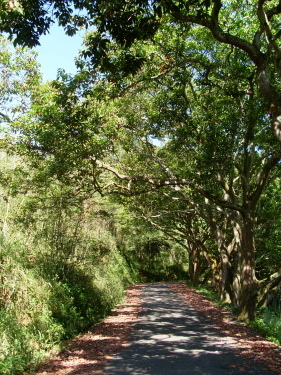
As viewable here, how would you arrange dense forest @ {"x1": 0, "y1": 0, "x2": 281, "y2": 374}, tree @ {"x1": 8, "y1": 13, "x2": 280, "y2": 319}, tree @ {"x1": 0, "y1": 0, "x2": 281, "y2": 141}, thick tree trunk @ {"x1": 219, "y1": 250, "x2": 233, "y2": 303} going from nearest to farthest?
tree @ {"x1": 0, "y1": 0, "x2": 281, "y2": 141} < dense forest @ {"x1": 0, "y1": 0, "x2": 281, "y2": 374} < tree @ {"x1": 8, "y1": 13, "x2": 280, "y2": 319} < thick tree trunk @ {"x1": 219, "y1": 250, "x2": 233, "y2": 303}

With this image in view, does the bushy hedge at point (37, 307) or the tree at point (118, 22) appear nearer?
the tree at point (118, 22)

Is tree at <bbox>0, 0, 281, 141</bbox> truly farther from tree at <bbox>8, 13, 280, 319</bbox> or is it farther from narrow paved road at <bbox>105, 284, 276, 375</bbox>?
narrow paved road at <bbox>105, 284, 276, 375</bbox>

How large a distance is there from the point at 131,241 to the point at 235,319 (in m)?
24.1

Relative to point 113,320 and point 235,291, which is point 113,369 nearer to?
point 113,320

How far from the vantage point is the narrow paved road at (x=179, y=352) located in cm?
627

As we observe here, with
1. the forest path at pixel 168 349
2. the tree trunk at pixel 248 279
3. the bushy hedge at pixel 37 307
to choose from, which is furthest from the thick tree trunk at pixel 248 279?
the bushy hedge at pixel 37 307

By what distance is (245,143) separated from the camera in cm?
1140

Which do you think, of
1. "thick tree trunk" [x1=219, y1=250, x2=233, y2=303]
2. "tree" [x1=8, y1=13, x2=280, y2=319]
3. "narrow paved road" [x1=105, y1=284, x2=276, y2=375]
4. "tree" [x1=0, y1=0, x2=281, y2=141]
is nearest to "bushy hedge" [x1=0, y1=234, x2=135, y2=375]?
"narrow paved road" [x1=105, y1=284, x2=276, y2=375]

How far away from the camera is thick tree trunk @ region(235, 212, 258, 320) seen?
1120 cm

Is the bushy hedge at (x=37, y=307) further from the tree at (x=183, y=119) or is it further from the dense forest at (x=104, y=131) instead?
the tree at (x=183, y=119)

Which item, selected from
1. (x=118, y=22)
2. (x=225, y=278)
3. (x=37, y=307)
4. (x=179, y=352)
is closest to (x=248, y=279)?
(x=179, y=352)

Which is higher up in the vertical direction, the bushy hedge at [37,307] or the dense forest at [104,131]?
the dense forest at [104,131]

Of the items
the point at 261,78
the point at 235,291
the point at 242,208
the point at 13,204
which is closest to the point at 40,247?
the point at 13,204

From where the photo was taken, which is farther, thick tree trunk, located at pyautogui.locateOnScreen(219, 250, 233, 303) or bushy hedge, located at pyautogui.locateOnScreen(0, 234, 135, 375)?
thick tree trunk, located at pyautogui.locateOnScreen(219, 250, 233, 303)
